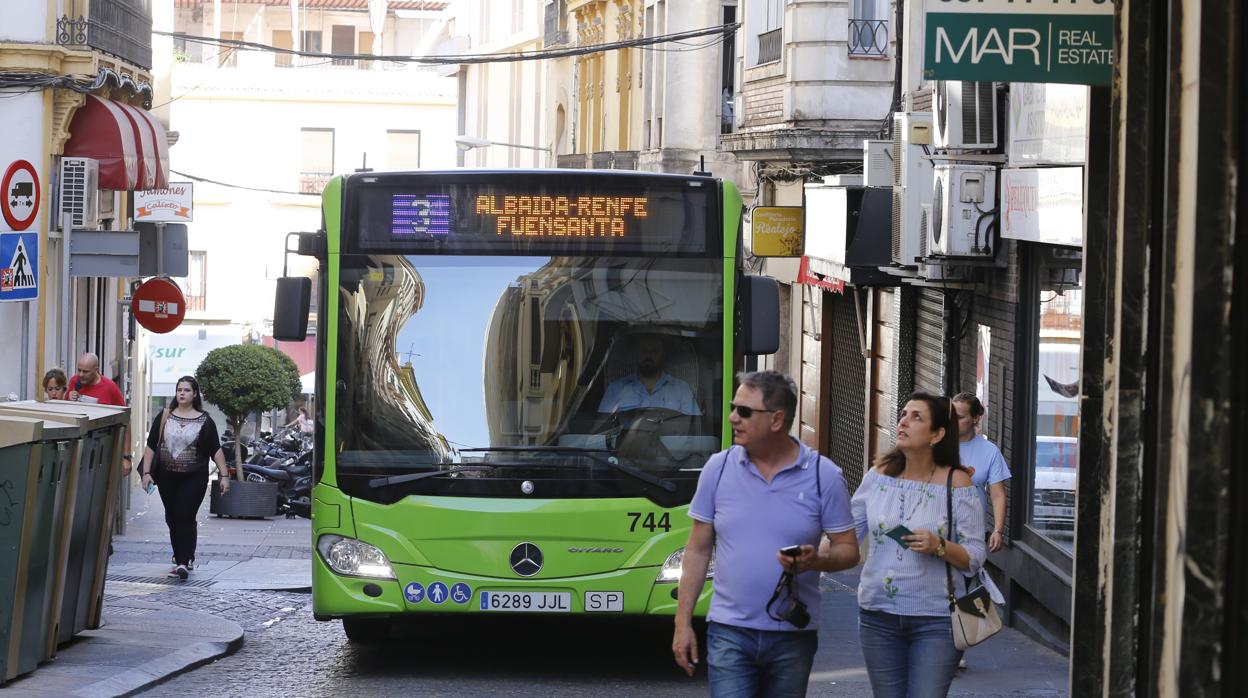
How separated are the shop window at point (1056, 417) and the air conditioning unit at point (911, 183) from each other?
303 centimetres

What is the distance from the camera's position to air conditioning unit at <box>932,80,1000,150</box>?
45.8ft

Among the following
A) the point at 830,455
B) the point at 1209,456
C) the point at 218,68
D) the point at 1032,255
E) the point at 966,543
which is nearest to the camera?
the point at 1209,456

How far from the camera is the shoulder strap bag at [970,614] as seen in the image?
21.6 feet

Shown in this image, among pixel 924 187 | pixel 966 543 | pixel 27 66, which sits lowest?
pixel 966 543

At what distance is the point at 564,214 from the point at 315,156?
49568 millimetres

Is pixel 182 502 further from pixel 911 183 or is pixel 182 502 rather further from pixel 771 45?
pixel 771 45

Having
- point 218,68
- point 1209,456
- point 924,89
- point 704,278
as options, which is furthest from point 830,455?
point 218,68

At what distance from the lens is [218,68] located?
190 ft

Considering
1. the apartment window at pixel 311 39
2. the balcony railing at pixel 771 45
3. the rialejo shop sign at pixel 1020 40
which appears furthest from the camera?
the apartment window at pixel 311 39

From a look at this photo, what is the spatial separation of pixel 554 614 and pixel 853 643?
2895 millimetres

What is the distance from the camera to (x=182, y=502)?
14.9 m

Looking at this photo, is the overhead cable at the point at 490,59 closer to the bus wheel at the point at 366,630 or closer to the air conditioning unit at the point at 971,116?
the air conditioning unit at the point at 971,116

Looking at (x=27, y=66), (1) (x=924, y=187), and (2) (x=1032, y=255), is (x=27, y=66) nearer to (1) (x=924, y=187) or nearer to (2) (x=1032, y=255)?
(1) (x=924, y=187)

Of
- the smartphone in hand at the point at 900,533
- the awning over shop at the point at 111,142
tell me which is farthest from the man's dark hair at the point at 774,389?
the awning over shop at the point at 111,142
